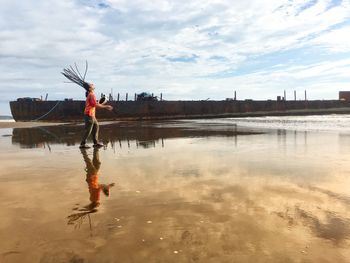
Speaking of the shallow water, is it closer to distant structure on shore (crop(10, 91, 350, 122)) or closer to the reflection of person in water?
the reflection of person in water

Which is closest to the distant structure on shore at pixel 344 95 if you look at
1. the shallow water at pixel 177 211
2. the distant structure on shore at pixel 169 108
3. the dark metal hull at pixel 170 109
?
the distant structure on shore at pixel 169 108

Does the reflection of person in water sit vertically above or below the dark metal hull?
below

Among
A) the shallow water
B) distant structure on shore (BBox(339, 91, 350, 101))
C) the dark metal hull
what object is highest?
distant structure on shore (BBox(339, 91, 350, 101))

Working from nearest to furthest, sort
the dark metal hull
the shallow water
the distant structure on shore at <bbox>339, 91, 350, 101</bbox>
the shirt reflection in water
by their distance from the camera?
the shallow water, the shirt reflection in water, the dark metal hull, the distant structure on shore at <bbox>339, 91, 350, 101</bbox>

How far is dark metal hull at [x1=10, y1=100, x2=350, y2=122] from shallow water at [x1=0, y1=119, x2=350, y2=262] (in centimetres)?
2562

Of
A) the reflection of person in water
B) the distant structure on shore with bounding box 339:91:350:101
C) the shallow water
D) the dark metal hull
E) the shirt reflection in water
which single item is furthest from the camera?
the distant structure on shore with bounding box 339:91:350:101

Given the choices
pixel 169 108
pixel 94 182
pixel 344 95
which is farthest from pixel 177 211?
pixel 344 95

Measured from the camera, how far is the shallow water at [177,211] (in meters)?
2.79

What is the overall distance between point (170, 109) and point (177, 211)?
1292 inches

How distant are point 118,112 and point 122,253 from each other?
31.2m

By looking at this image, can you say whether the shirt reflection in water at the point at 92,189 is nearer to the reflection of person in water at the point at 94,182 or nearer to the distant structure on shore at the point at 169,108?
the reflection of person in water at the point at 94,182

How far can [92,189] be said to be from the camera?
4.85 m

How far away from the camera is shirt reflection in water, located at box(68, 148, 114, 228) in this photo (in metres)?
3.60

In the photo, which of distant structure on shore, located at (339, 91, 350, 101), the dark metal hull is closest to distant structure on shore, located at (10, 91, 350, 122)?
the dark metal hull
